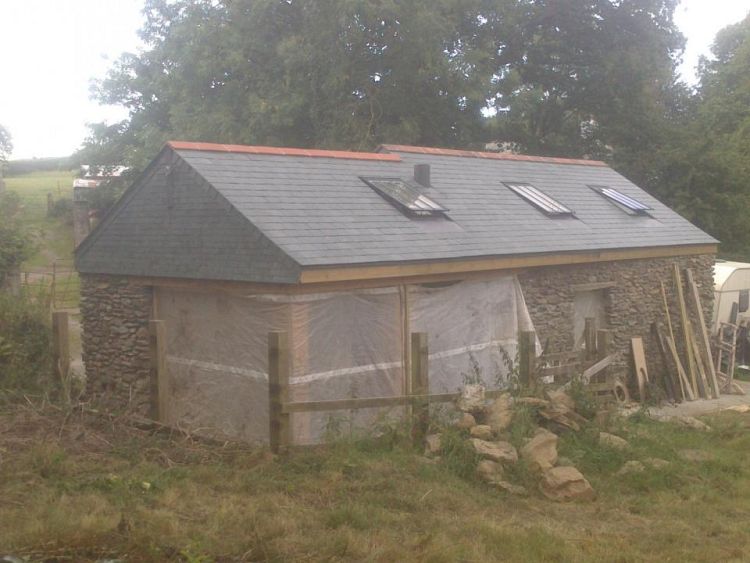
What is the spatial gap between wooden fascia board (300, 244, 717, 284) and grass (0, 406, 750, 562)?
84.6 inches

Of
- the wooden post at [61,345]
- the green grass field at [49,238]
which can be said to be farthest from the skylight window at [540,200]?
the green grass field at [49,238]

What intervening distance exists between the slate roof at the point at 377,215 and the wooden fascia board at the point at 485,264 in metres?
0.11

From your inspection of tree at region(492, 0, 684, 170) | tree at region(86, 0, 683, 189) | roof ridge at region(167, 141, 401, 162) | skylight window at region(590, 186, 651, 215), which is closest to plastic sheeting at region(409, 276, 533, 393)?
roof ridge at region(167, 141, 401, 162)

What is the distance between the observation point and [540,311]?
14203 mm

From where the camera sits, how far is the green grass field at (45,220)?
104ft

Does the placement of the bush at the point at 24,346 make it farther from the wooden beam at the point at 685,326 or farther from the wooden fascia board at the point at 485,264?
the wooden beam at the point at 685,326

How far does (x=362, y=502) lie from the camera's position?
292 inches

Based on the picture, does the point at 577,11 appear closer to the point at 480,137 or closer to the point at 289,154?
the point at 480,137

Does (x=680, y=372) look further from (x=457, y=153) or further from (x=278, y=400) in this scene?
(x=278, y=400)

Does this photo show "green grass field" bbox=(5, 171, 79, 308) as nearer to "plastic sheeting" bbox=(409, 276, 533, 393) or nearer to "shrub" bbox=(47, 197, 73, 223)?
"shrub" bbox=(47, 197, 73, 223)

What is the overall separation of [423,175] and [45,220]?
89.0 feet

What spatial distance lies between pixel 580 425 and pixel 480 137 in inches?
767

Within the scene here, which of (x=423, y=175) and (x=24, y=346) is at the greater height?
(x=423, y=175)

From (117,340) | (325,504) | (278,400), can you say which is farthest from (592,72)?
(325,504)
